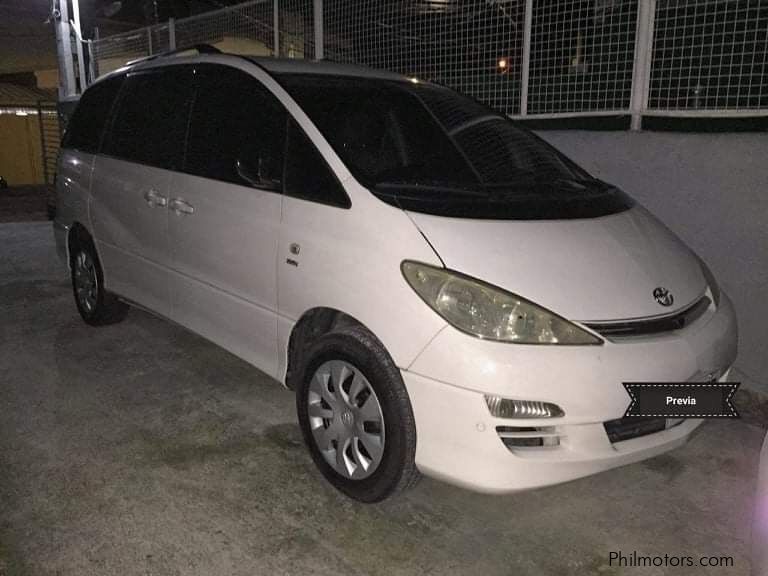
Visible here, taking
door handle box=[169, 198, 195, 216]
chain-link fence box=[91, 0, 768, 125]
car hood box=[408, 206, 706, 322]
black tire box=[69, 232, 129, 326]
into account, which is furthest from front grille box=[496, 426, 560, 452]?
black tire box=[69, 232, 129, 326]

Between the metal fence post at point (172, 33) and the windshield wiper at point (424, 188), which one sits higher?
the metal fence post at point (172, 33)

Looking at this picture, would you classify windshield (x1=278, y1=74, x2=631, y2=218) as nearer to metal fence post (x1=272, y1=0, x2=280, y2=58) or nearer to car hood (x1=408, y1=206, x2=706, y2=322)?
car hood (x1=408, y1=206, x2=706, y2=322)

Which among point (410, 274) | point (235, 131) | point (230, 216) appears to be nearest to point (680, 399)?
point (410, 274)

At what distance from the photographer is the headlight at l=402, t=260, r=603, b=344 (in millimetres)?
2424

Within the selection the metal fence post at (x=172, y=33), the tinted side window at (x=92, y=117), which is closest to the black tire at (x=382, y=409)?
the tinted side window at (x=92, y=117)

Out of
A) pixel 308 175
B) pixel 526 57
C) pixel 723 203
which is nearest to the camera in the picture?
pixel 308 175

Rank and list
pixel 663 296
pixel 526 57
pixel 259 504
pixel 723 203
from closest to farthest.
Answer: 1. pixel 663 296
2. pixel 259 504
3. pixel 723 203
4. pixel 526 57

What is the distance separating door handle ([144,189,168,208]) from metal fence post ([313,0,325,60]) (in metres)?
3.61

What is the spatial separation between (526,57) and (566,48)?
33 centimetres

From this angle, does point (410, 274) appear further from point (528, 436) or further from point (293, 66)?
point (293, 66)

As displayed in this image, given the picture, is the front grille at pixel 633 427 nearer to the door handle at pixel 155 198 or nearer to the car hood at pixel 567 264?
the car hood at pixel 567 264

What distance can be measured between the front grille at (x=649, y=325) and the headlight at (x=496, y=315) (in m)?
0.07

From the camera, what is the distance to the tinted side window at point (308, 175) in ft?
9.47

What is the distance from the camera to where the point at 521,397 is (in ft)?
7.75
